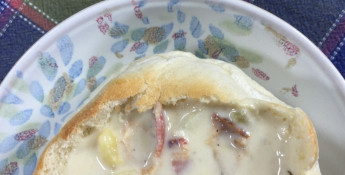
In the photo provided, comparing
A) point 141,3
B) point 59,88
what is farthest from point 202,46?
point 59,88

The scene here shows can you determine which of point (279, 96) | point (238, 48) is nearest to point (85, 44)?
point (238, 48)

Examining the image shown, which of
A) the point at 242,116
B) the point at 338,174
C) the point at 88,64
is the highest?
the point at 242,116

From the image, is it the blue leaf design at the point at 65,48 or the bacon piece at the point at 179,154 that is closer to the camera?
the bacon piece at the point at 179,154

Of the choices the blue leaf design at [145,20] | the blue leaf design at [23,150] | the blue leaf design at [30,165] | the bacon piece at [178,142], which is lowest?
the blue leaf design at [30,165]

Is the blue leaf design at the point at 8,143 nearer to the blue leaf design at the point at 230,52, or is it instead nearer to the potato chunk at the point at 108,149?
the potato chunk at the point at 108,149

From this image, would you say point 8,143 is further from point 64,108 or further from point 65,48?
point 65,48

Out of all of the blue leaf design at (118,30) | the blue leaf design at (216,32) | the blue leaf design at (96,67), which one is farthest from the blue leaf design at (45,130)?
the blue leaf design at (216,32)

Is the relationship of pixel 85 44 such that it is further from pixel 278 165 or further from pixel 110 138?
pixel 278 165
